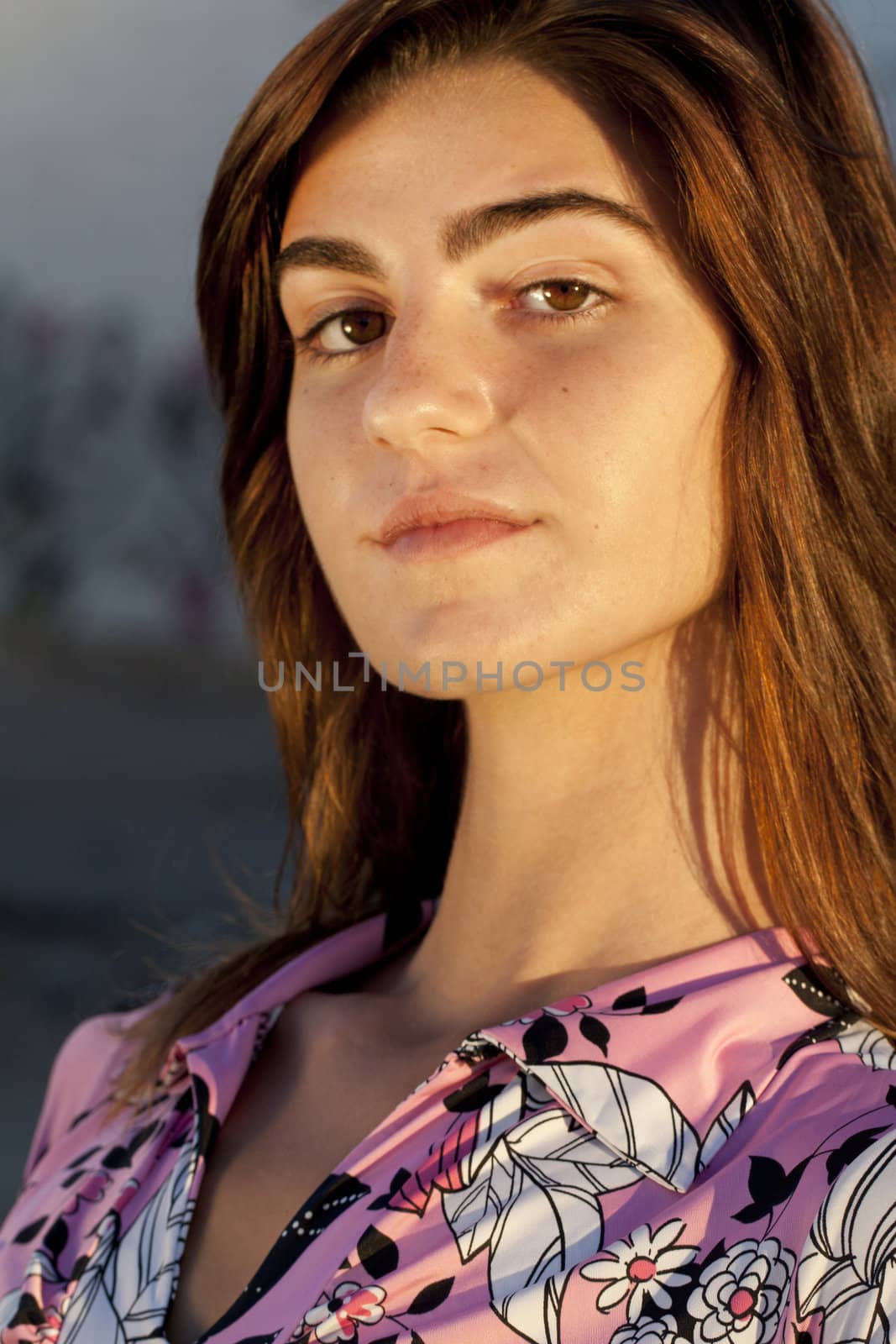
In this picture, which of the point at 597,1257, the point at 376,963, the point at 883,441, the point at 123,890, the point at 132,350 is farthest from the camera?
the point at 132,350

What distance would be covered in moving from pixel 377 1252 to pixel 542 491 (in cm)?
67

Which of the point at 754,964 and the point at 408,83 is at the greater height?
the point at 408,83

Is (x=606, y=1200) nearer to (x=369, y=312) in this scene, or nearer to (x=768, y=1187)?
(x=768, y=1187)

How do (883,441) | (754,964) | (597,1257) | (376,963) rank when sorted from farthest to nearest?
(376,963) → (883,441) → (754,964) → (597,1257)

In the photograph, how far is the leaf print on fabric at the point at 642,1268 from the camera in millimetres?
1194

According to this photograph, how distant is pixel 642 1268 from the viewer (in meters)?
1.21

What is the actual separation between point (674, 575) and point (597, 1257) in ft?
1.98

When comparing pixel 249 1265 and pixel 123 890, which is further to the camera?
pixel 123 890

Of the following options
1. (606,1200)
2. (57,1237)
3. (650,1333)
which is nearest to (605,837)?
(606,1200)

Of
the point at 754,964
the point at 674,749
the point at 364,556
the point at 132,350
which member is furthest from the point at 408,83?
the point at 132,350

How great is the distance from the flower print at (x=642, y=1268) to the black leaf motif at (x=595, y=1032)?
0.55 ft

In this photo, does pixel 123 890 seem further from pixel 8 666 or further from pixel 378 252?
pixel 378 252

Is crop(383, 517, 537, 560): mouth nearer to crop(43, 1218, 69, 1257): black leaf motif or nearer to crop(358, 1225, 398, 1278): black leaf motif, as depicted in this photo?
crop(358, 1225, 398, 1278): black leaf motif

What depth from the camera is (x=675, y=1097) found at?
1302mm
